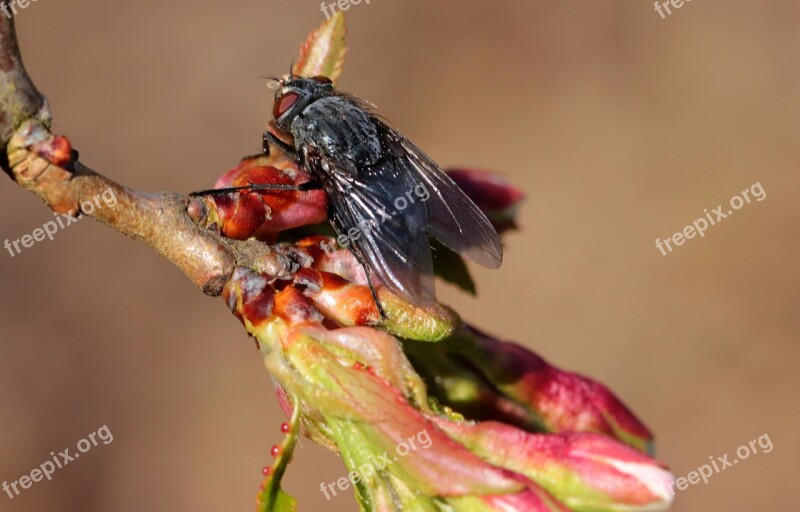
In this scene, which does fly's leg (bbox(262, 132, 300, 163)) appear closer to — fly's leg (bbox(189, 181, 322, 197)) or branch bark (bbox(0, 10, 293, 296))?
fly's leg (bbox(189, 181, 322, 197))

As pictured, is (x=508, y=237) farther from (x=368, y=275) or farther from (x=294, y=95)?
(x=368, y=275)

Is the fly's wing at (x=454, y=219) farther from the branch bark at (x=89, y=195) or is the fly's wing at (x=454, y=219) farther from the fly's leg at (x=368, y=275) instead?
the branch bark at (x=89, y=195)

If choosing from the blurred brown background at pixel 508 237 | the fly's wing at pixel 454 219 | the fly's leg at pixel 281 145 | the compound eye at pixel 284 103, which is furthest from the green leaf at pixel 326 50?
the blurred brown background at pixel 508 237

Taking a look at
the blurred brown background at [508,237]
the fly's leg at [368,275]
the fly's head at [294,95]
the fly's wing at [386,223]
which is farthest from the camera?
the blurred brown background at [508,237]

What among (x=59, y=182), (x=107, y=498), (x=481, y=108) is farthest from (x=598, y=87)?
(x=59, y=182)

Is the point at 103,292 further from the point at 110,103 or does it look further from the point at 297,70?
the point at 297,70

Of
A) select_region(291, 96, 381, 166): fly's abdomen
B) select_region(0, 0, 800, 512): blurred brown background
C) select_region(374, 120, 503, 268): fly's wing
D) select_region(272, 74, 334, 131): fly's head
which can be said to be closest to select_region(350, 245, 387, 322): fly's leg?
select_region(374, 120, 503, 268): fly's wing

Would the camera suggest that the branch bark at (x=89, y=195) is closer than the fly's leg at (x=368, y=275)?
Yes
